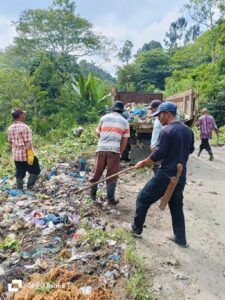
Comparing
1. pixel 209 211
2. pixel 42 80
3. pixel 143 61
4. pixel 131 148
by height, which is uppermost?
pixel 143 61

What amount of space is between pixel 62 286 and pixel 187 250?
1.77 metres

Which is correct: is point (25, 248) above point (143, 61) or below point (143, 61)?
below

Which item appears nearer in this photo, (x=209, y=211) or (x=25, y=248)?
(x=25, y=248)

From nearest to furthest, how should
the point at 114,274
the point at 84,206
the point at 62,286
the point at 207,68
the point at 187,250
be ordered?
1. the point at 62,286
2. the point at 114,274
3. the point at 187,250
4. the point at 84,206
5. the point at 207,68

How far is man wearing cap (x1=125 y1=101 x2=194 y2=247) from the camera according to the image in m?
3.85

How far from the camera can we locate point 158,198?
4.06m

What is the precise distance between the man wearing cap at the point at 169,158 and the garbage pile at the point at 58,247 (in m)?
0.65

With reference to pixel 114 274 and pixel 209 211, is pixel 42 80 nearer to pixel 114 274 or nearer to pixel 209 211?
pixel 209 211

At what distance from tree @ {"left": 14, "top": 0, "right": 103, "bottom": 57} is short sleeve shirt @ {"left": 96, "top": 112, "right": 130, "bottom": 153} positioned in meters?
23.8

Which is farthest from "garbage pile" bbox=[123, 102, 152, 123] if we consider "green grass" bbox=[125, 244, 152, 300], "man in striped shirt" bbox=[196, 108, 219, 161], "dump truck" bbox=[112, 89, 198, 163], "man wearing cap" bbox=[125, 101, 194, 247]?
"green grass" bbox=[125, 244, 152, 300]

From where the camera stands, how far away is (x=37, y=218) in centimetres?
462

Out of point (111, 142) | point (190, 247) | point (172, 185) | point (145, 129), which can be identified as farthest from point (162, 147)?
point (145, 129)

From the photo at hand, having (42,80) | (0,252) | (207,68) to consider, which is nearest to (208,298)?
(0,252)

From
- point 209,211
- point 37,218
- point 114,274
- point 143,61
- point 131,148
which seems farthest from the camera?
point 143,61
